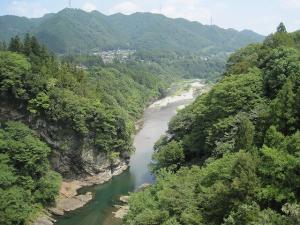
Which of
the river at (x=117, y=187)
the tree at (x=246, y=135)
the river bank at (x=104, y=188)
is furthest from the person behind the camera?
the river bank at (x=104, y=188)

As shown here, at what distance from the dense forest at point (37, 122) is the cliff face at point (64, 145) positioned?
12 centimetres

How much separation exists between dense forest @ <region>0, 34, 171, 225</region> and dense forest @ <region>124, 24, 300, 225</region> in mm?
10050

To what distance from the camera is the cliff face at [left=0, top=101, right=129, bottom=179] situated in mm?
54219

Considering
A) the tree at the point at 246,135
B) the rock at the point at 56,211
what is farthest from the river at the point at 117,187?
the tree at the point at 246,135

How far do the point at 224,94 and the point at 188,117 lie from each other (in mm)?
6944

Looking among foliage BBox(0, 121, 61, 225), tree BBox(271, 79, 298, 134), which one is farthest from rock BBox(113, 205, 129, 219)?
tree BBox(271, 79, 298, 134)

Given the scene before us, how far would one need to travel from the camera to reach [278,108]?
1196 inches

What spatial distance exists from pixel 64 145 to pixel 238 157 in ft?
108

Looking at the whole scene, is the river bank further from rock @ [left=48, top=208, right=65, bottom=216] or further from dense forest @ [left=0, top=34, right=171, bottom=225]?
dense forest @ [left=0, top=34, right=171, bottom=225]

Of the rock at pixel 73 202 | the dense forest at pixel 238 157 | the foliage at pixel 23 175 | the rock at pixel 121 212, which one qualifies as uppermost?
the dense forest at pixel 238 157

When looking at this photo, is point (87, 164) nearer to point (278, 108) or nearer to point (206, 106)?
point (206, 106)

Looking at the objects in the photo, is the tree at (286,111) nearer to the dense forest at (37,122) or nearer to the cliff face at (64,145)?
the dense forest at (37,122)

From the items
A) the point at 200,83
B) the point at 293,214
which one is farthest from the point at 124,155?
the point at 200,83

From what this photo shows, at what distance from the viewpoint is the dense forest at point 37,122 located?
142 feet
